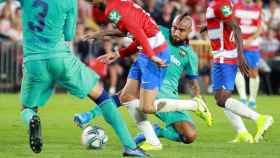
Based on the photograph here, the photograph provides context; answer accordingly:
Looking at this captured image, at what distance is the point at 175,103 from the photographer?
13.2m

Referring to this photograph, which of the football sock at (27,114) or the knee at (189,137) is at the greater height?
the football sock at (27,114)

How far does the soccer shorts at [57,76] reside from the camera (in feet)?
37.0

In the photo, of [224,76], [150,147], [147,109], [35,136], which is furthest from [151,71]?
[224,76]

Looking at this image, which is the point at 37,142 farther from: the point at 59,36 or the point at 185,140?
the point at 185,140

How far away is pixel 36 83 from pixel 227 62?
437 cm

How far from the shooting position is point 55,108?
21703 mm

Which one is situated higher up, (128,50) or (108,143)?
(128,50)

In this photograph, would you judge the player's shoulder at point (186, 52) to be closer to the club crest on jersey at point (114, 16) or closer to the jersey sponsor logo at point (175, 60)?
the jersey sponsor logo at point (175, 60)

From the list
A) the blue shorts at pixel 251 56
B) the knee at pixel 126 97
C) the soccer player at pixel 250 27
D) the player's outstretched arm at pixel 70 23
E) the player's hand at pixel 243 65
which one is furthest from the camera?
the blue shorts at pixel 251 56

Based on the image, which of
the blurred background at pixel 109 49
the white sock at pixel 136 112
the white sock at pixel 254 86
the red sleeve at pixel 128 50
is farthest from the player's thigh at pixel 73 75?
the blurred background at pixel 109 49

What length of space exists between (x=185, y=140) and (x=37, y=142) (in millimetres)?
2957

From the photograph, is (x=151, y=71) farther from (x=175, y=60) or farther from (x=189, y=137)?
(x=175, y=60)

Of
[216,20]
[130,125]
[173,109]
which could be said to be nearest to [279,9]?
[130,125]

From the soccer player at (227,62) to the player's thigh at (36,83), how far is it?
12.3 feet
